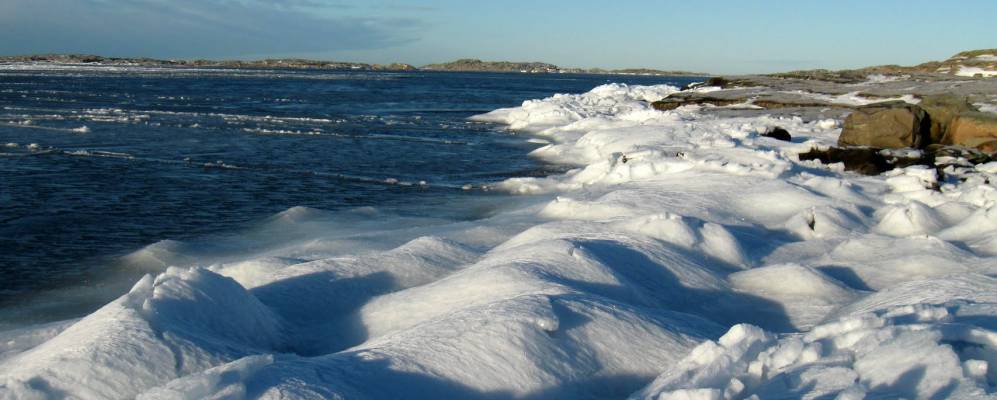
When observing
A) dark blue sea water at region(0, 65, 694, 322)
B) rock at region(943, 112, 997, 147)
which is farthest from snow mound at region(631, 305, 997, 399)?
rock at region(943, 112, 997, 147)

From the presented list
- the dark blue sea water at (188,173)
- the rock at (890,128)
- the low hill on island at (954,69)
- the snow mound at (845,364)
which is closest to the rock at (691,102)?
the dark blue sea water at (188,173)

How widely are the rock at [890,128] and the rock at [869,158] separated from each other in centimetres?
100

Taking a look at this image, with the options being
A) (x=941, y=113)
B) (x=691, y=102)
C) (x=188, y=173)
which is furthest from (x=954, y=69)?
(x=188, y=173)

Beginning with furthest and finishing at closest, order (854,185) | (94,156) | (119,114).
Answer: (119,114) < (94,156) < (854,185)

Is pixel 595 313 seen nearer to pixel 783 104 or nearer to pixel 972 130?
pixel 972 130

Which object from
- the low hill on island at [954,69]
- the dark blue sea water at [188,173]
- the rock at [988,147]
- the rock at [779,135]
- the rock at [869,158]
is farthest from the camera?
the low hill on island at [954,69]

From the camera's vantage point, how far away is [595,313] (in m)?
4.78

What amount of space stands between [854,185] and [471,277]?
295 inches

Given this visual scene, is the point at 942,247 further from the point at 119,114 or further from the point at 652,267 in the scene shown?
the point at 119,114

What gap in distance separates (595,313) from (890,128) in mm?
11875

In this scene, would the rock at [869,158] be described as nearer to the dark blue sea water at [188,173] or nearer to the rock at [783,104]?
the dark blue sea water at [188,173]

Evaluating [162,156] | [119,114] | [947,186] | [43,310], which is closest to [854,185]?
[947,186]

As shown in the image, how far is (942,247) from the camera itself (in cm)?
752

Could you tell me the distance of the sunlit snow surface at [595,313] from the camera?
12.5 feet
